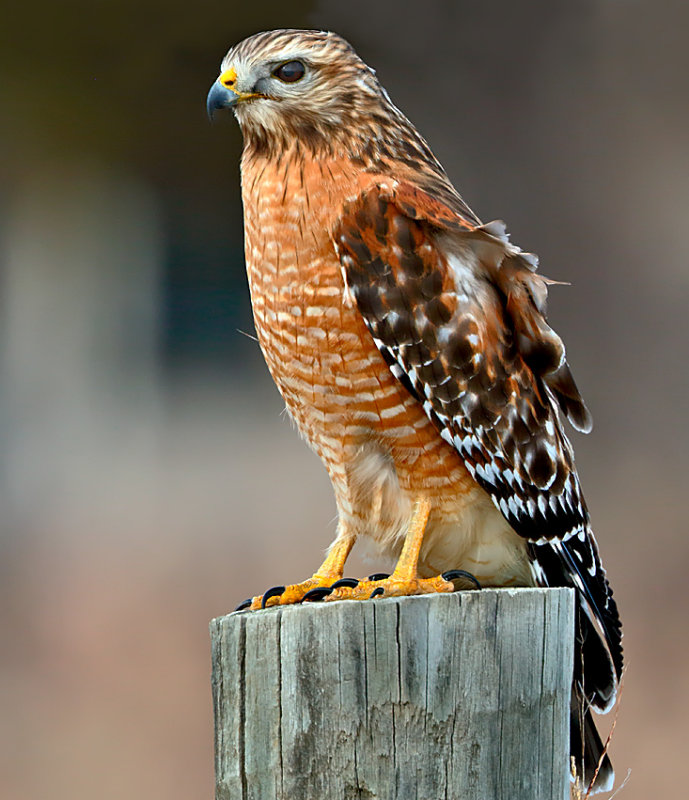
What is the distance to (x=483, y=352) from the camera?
1852 mm

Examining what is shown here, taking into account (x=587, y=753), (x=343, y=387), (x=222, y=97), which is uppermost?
(x=222, y=97)

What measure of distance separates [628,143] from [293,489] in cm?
191

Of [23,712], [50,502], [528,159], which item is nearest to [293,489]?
[50,502]

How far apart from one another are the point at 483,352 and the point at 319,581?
52 cm

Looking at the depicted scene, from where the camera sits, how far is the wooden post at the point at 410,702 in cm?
140

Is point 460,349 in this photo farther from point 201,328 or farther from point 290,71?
point 201,328

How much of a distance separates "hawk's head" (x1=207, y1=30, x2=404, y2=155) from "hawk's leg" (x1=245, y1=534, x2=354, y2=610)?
0.77m

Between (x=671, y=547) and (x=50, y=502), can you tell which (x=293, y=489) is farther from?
(x=671, y=547)

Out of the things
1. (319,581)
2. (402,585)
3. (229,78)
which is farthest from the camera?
(319,581)

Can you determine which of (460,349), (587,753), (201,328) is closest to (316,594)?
(460,349)

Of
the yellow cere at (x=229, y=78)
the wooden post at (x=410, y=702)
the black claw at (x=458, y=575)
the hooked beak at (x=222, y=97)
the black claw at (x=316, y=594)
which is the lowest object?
the wooden post at (x=410, y=702)

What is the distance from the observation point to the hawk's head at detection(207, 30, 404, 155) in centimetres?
185

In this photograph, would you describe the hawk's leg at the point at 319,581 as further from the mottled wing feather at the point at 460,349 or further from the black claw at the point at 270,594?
the mottled wing feather at the point at 460,349

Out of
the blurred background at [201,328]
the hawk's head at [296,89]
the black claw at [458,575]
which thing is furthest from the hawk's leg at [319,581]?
the blurred background at [201,328]
